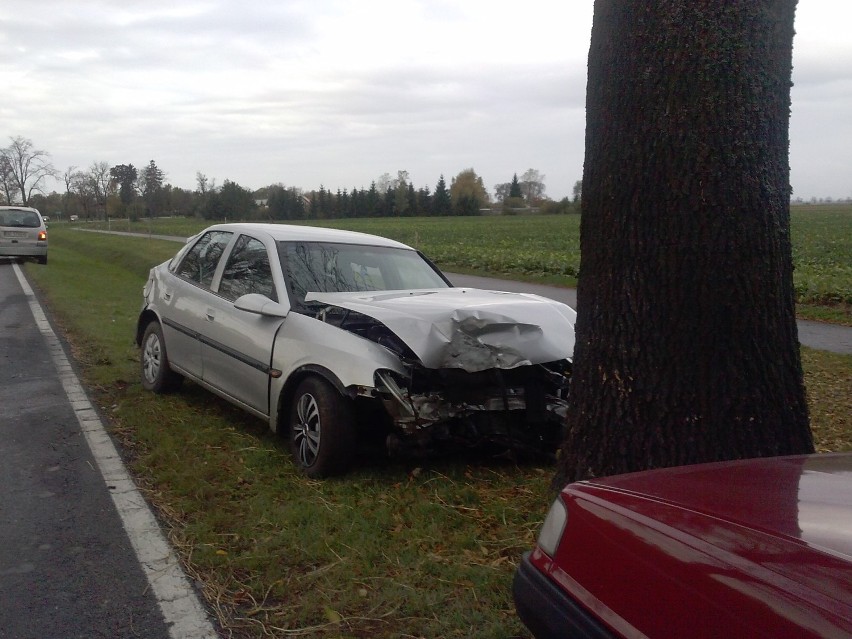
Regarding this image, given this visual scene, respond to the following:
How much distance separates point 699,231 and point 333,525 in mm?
2358

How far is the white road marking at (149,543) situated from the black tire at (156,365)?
1.87 ft

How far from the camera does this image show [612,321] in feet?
13.3

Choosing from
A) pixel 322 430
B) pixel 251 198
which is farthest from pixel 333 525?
pixel 251 198

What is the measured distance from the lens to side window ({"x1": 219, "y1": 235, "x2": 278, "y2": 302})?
19.5ft

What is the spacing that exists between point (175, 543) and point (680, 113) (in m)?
3.24

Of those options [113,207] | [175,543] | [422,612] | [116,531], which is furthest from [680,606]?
[113,207]

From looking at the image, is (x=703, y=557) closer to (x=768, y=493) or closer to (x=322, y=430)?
(x=768, y=493)

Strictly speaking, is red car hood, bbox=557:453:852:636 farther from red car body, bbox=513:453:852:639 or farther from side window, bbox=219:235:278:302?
side window, bbox=219:235:278:302

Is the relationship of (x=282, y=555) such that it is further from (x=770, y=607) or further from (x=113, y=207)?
(x=113, y=207)

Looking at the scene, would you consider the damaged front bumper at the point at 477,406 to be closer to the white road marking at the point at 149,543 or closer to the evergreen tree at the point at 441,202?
the white road marking at the point at 149,543

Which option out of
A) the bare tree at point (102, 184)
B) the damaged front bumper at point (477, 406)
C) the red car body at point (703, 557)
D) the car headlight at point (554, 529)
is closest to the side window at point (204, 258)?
the damaged front bumper at point (477, 406)

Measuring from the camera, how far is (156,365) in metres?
7.25

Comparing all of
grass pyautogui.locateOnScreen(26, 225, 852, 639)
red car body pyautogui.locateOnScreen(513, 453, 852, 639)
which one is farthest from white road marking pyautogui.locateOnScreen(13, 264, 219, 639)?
red car body pyautogui.locateOnScreen(513, 453, 852, 639)

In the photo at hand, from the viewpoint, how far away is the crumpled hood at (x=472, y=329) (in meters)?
4.82
